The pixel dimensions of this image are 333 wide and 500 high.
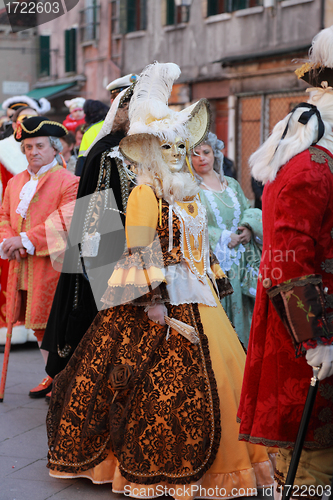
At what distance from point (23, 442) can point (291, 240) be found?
2388mm

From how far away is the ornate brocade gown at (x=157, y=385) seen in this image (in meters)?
2.93

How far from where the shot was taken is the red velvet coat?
2213mm

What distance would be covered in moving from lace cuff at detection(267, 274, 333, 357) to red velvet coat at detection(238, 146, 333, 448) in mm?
41

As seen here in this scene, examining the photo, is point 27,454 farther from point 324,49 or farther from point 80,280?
point 324,49

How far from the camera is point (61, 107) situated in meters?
20.3

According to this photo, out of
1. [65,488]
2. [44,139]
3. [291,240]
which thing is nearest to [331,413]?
[291,240]

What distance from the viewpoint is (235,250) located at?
4684 millimetres

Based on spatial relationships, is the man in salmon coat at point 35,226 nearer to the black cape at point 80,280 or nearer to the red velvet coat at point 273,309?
the black cape at point 80,280

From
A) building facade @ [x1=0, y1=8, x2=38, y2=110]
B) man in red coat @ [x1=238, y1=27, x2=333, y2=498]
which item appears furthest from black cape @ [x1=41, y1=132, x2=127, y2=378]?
building facade @ [x1=0, y1=8, x2=38, y2=110]

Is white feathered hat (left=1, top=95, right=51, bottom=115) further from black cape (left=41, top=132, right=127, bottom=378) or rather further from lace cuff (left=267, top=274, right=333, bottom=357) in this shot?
lace cuff (left=267, top=274, right=333, bottom=357)

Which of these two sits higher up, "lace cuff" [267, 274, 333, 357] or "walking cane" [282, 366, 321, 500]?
"lace cuff" [267, 274, 333, 357]

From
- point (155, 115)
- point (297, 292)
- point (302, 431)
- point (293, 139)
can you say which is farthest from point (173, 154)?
point (302, 431)

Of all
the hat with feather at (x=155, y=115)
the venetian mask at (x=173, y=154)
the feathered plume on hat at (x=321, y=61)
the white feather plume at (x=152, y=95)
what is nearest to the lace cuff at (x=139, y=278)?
the venetian mask at (x=173, y=154)

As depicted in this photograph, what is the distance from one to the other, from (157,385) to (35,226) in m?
2.12
